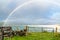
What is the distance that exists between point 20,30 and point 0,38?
15553mm

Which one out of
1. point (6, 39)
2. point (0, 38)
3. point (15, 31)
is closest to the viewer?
point (0, 38)

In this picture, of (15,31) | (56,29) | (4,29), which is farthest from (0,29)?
(56,29)

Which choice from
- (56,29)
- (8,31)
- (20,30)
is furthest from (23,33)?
(8,31)

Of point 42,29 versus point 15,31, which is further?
point 42,29

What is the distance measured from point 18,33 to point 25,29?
167 centimetres

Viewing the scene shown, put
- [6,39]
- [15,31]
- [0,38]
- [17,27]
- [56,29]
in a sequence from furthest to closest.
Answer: [56,29] → [17,27] → [15,31] → [6,39] → [0,38]

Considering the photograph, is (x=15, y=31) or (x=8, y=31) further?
(x=15, y=31)

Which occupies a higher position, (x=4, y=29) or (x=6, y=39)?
(x=4, y=29)

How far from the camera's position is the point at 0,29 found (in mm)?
18469

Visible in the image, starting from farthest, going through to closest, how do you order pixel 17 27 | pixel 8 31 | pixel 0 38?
1. pixel 17 27
2. pixel 8 31
3. pixel 0 38

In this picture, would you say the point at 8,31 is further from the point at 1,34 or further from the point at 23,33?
the point at 23,33

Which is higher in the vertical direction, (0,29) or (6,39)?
(0,29)

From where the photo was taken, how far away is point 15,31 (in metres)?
33.0

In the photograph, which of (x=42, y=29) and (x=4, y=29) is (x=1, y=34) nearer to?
(x=4, y=29)
